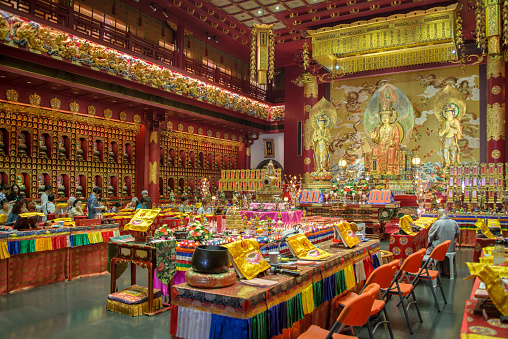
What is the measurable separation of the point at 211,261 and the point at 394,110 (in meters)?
12.8

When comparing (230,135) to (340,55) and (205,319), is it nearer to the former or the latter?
(340,55)

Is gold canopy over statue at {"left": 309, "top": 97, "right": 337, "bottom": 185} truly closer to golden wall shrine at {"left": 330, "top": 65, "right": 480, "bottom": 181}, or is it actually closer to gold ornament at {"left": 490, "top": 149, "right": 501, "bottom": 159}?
golden wall shrine at {"left": 330, "top": 65, "right": 480, "bottom": 181}

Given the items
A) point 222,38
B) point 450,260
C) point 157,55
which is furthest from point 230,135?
point 450,260

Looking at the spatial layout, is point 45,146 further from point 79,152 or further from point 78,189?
point 78,189

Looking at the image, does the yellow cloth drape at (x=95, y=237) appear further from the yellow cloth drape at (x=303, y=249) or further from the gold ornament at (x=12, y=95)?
the gold ornament at (x=12, y=95)

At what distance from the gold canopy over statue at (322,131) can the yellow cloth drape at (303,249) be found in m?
11.5

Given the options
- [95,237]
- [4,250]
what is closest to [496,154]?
[95,237]

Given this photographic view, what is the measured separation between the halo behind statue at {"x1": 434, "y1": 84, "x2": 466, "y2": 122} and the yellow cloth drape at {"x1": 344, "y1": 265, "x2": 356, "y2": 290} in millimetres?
11300

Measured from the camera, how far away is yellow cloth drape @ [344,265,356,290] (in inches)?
133

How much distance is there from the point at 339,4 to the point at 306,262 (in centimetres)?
1164

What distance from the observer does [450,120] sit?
42.2ft

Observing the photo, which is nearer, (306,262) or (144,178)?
(306,262)

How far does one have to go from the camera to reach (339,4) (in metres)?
12.6

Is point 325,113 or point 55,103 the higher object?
point 325,113
